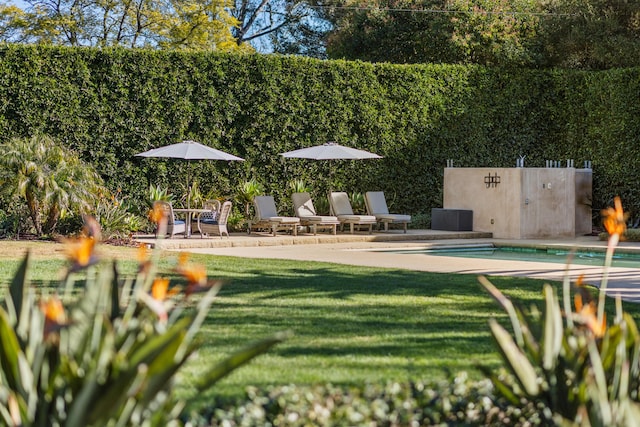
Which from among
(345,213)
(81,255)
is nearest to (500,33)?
(345,213)

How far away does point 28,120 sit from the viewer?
16.8 m

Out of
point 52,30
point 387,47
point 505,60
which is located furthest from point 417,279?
point 52,30

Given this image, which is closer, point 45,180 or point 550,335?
point 550,335

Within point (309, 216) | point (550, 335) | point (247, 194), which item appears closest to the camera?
point (550, 335)

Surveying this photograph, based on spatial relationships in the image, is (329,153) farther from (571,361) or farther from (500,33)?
(571,361)

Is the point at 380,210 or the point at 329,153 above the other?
the point at 329,153

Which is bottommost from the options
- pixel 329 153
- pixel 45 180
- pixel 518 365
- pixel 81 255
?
pixel 518 365

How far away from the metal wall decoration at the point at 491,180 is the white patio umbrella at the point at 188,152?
509 cm

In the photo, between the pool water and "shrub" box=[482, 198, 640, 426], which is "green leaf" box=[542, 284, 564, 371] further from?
the pool water

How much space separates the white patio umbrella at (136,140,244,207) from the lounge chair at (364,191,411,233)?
3.03m

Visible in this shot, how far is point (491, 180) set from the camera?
1902 centimetres

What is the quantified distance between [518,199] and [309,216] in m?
4.06

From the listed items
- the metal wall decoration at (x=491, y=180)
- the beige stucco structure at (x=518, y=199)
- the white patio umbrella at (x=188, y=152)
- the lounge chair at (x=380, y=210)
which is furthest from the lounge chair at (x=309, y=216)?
the metal wall decoration at (x=491, y=180)

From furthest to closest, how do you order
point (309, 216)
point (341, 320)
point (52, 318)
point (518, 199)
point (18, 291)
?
point (518, 199), point (309, 216), point (341, 320), point (18, 291), point (52, 318)
